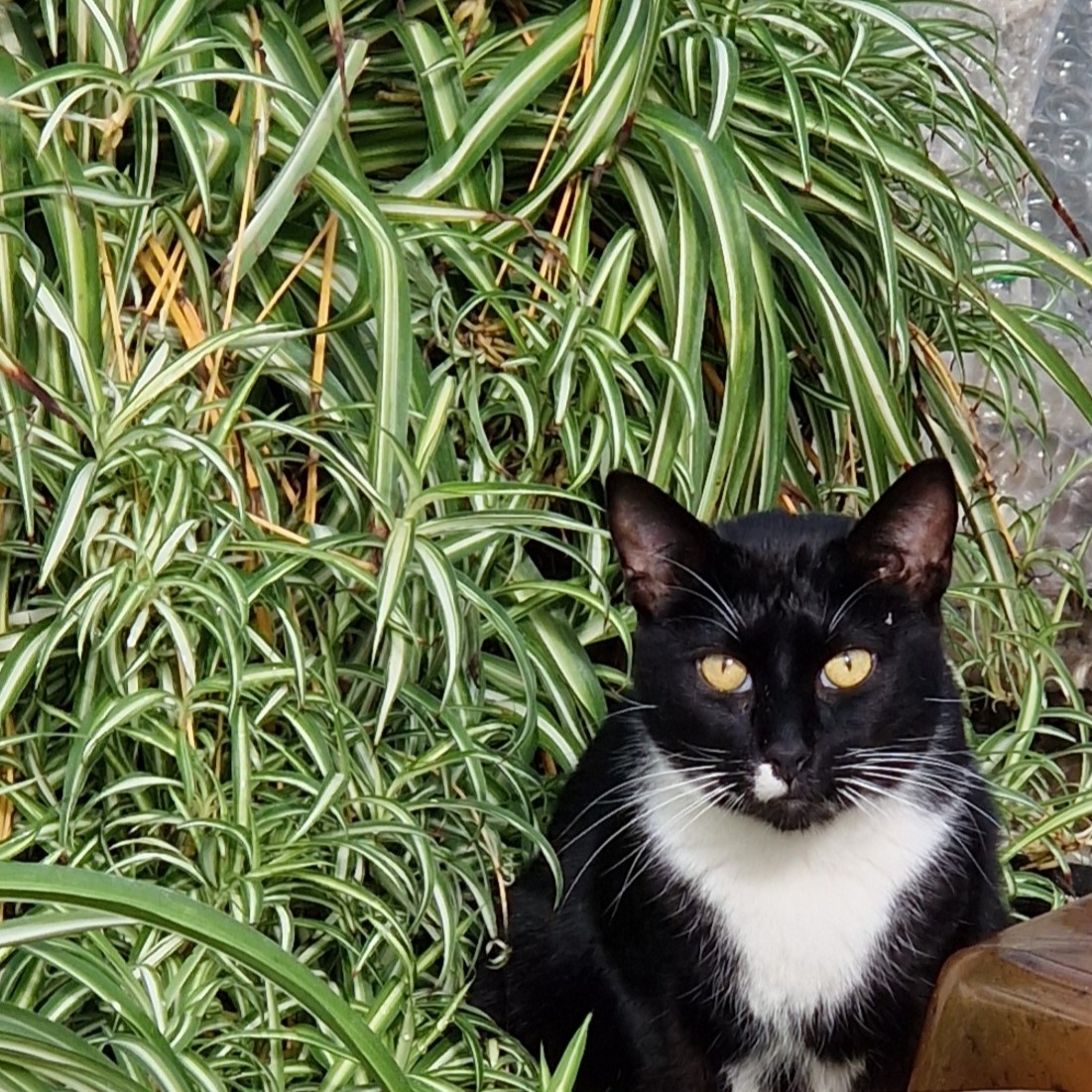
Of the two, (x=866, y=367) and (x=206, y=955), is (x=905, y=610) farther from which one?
(x=206, y=955)

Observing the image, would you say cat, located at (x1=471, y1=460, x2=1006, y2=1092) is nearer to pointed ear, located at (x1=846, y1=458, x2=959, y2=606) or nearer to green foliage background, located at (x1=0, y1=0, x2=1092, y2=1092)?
pointed ear, located at (x1=846, y1=458, x2=959, y2=606)

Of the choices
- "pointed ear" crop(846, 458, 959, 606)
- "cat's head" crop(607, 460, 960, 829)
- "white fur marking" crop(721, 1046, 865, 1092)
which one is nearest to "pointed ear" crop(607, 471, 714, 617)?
"cat's head" crop(607, 460, 960, 829)

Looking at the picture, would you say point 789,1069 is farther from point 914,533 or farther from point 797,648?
point 914,533

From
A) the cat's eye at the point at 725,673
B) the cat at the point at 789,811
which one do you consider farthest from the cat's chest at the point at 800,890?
the cat's eye at the point at 725,673

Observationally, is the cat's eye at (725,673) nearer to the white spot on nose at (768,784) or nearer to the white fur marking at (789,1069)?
the white spot on nose at (768,784)

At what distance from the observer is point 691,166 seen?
1694mm

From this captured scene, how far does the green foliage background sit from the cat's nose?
264 mm

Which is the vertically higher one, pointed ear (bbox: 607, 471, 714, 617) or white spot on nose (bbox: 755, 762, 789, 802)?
pointed ear (bbox: 607, 471, 714, 617)

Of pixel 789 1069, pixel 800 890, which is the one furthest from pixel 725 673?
pixel 789 1069

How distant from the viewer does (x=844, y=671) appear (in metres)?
1.44

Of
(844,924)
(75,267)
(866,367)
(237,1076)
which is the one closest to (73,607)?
(75,267)

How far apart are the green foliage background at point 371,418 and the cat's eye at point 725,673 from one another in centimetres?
18

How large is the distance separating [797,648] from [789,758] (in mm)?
103

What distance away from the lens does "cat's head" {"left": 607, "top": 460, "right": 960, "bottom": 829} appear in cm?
142
